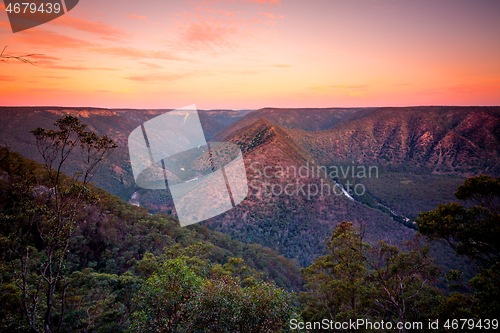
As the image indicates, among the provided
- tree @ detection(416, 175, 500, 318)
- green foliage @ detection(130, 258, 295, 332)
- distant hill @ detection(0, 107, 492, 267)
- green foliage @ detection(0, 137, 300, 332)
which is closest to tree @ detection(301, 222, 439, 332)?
distant hill @ detection(0, 107, 492, 267)

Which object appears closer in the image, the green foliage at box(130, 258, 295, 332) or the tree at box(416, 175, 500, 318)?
the tree at box(416, 175, 500, 318)

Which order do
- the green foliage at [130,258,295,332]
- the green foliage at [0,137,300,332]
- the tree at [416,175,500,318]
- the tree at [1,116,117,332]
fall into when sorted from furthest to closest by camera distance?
the green foliage at [0,137,300,332] → the green foliage at [130,258,295,332] → the tree at [416,175,500,318] → the tree at [1,116,117,332]

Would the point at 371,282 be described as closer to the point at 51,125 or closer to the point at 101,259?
the point at 101,259

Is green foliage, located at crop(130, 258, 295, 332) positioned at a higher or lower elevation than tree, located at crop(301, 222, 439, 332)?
higher

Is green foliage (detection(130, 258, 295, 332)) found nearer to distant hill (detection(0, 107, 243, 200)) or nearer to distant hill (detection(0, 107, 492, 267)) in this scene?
distant hill (detection(0, 107, 492, 267))

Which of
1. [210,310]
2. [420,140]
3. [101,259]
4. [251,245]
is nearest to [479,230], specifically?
[210,310]

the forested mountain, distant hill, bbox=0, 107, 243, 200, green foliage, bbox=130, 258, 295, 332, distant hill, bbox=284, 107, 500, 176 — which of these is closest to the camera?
green foliage, bbox=130, 258, 295, 332

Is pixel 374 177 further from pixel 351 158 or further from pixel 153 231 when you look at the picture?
pixel 153 231

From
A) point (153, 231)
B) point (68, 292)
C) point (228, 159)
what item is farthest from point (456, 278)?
point (228, 159)

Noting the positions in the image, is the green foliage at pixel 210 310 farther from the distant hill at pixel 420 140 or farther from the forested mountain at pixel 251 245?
the distant hill at pixel 420 140

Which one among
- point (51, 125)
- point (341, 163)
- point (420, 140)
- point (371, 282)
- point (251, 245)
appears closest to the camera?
point (371, 282)
